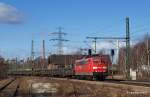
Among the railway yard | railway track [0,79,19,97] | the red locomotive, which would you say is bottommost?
railway track [0,79,19,97]

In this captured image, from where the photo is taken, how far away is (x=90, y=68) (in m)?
57.3

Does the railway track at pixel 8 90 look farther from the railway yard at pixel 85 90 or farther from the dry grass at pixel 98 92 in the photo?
the dry grass at pixel 98 92

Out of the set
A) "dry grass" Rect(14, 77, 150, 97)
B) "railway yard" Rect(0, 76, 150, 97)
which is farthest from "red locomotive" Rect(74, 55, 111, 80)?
"dry grass" Rect(14, 77, 150, 97)

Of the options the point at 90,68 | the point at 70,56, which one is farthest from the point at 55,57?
the point at 90,68

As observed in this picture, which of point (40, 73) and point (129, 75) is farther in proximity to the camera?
point (40, 73)

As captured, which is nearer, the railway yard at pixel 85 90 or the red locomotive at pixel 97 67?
the railway yard at pixel 85 90

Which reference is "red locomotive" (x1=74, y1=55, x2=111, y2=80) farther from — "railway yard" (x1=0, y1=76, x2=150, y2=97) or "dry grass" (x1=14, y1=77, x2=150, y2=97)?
"dry grass" (x1=14, y1=77, x2=150, y2=97)

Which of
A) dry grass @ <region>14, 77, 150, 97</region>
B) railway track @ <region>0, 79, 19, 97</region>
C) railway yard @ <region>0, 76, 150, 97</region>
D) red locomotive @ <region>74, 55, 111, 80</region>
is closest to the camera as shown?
dry grass @ <region>14, 77, 150, 97</region>

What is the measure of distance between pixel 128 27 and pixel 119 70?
34.3 meters

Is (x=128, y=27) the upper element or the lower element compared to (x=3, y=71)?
upper

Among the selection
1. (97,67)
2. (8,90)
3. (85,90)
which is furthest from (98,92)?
(97,67)

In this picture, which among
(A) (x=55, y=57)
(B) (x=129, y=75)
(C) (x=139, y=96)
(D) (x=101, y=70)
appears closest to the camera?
(C) (x=139, y=96)

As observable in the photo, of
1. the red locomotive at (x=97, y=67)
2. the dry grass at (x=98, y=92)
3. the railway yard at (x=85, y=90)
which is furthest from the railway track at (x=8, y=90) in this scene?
the red locomotive at (x=97, y=67)

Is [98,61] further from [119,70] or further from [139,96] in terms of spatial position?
[119,70]
